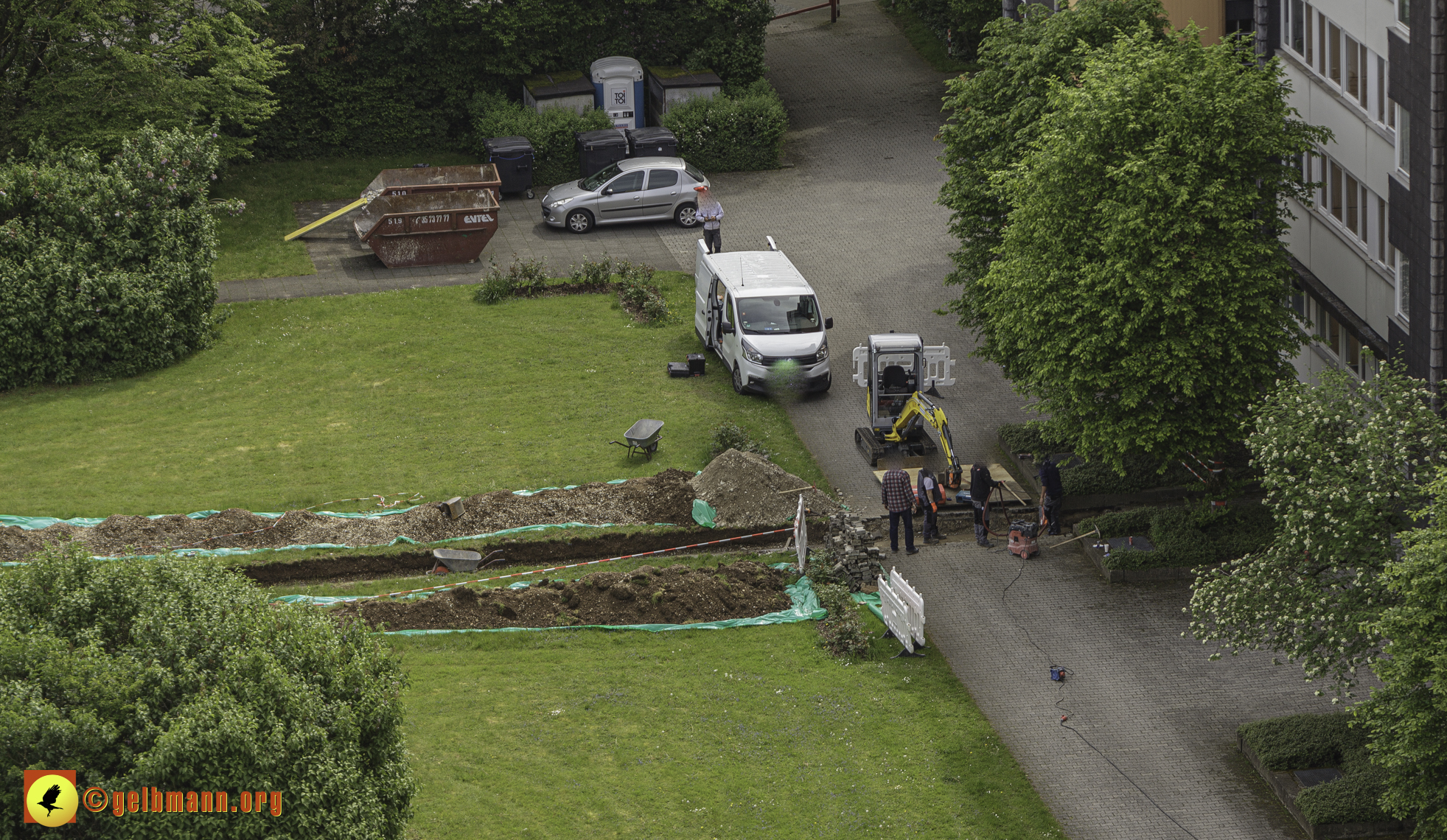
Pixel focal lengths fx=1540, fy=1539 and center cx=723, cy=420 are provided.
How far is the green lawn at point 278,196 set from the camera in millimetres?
38812

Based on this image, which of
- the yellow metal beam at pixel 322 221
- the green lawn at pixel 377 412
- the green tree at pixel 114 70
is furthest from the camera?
the yellow metal beam at pixel 322 221

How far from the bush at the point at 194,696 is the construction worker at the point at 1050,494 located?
13712 mm

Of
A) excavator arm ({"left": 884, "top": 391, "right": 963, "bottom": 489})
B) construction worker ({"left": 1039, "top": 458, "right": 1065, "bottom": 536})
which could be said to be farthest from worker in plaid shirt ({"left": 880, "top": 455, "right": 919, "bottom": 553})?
construction worker ({"left": 1039, "top": 458, "right": 1065, "bottom": 536})

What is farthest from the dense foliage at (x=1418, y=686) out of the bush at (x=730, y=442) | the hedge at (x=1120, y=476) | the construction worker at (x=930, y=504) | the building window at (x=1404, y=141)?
the bush at (x=730, y=442)

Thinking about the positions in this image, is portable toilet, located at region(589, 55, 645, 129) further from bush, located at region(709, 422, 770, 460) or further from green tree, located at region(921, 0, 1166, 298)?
bush, located at region(709, 422, 770, 460)

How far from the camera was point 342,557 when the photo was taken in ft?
82.3

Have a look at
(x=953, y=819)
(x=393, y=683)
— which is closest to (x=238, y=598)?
(x=393, y=683)

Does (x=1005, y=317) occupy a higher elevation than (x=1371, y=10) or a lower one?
lower

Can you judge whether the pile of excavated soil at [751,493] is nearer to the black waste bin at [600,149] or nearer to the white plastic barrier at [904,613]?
the white plastic barrier at [904,613]

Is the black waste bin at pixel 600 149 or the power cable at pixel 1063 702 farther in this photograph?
the black waste bin at pixel 600 149

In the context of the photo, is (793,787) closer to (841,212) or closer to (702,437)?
(702,437)

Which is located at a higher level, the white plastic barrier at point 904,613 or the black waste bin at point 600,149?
the black waste bin at point 600,149

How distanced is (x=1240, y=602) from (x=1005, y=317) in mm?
7470

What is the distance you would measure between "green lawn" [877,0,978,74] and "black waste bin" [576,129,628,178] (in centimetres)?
1246
